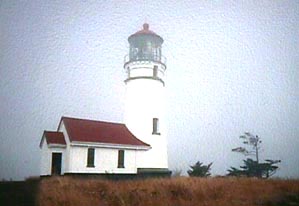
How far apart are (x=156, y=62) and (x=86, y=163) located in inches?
104

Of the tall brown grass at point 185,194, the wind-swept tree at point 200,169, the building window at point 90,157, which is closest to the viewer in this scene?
the tall brown grass at point 185,194

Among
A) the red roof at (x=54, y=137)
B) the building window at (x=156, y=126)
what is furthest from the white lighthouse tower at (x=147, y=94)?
the red roof at (x=54, y=137)

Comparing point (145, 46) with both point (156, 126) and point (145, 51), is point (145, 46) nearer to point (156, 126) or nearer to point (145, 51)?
point (145, 51)

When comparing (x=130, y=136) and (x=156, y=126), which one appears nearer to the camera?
(x=130, y=136)

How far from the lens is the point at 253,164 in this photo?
462cm

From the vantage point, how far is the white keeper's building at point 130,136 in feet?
18.6

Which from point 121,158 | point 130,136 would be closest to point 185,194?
point 121,158

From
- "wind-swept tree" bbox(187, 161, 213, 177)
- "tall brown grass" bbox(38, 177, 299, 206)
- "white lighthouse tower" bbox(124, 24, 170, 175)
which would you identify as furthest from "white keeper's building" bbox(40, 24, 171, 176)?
"tall brown grass" bbox(38, 177, 299, 206)

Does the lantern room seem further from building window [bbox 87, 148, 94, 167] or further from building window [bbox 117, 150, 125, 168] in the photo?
building window [bbox 87, 148, 94, 167]

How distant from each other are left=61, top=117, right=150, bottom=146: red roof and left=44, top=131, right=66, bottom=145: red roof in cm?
22

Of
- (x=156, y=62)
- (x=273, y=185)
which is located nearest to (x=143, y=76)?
(x=156, y=62)

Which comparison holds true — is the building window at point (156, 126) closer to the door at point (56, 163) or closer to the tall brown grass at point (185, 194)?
the door at point (56, 163)

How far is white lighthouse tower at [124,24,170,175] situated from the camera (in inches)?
263

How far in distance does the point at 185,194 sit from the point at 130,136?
11.5ft
